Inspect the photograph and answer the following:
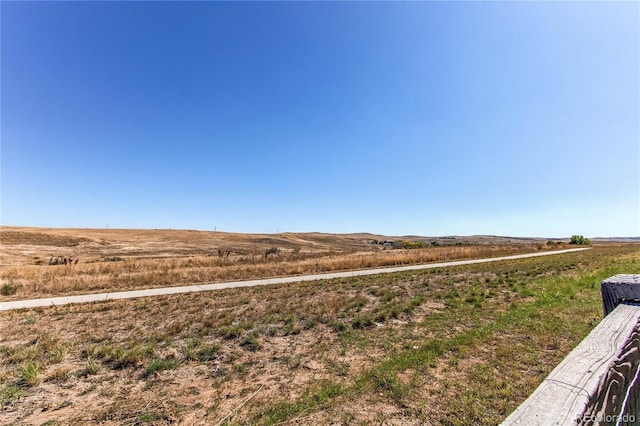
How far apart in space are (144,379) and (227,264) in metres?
19.0

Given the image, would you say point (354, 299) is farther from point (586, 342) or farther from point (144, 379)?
point (586, 342)

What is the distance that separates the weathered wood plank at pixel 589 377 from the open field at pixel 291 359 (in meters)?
2.34

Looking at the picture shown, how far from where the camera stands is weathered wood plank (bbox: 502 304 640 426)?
3.04 feet

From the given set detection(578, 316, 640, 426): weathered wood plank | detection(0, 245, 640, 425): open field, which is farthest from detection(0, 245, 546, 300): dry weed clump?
detection(578, 316, 640, 426): weathered wood plank

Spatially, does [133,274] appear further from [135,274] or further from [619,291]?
[619,291]

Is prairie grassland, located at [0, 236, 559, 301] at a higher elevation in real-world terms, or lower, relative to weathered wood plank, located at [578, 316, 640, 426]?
lower

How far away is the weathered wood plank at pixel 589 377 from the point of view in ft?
3.04

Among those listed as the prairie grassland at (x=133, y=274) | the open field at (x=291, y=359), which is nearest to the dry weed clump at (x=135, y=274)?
the prairie grassland at (x=133, y=274)

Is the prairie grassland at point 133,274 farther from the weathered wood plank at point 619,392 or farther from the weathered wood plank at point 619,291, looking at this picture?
the weathered wood plank at point 619,392

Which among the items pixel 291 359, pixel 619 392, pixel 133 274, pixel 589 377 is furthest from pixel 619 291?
pixel 133 274

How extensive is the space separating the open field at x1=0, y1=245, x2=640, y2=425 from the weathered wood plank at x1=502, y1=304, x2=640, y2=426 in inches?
92.2

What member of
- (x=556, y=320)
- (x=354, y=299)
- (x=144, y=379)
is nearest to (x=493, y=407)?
(x=556, y=320)

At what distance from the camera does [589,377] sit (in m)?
1.13

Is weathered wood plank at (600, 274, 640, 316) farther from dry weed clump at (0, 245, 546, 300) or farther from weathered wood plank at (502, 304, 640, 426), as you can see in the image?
dry weed clump at (0, 245, 546, 300)
